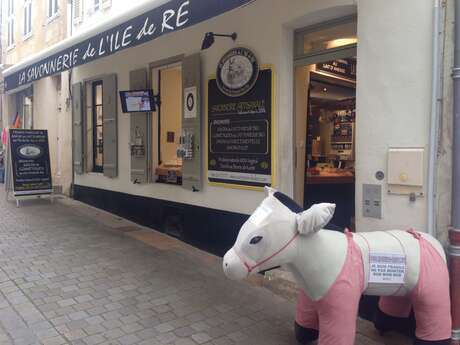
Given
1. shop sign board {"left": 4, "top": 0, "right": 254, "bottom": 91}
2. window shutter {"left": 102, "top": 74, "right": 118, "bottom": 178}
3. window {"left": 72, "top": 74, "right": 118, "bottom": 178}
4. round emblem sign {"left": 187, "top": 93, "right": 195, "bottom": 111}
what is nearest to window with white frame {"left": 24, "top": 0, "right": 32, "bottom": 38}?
window {"left": 72, "top": 74, "right": 118, "bottom": 178}

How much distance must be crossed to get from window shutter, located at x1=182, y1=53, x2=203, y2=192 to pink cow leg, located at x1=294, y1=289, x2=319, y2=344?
301 centimetres

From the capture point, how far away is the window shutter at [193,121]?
603cm

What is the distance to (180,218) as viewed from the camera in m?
6.67

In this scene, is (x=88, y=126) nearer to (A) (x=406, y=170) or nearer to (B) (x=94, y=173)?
(B) (x=94, y=173)

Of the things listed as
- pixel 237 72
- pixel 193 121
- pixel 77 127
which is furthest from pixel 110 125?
pixel 237 72

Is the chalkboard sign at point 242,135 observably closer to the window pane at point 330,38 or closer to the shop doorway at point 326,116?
the shop doorway at point 326,116

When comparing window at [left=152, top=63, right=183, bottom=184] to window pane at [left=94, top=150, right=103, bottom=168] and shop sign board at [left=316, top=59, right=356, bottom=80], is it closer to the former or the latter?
window pane at [left=94, top=150, right=103, bottom=168]

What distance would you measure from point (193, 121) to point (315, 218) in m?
3.75

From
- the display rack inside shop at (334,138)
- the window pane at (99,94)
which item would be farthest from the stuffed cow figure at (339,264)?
the window pane at (99,94)

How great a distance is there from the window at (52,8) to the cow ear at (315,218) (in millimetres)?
10925

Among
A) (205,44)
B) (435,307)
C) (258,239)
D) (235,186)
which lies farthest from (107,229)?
(435,307)

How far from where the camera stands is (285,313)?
4.07m

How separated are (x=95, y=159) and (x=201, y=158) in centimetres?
427

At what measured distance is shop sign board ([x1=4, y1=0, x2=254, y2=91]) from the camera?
443 centimetres
